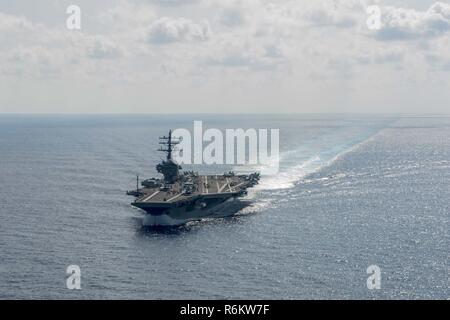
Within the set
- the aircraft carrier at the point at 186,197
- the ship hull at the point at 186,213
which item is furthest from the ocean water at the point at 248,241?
the aircraft carrier at the point at 186,197

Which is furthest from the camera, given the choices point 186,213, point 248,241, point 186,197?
point 186,197

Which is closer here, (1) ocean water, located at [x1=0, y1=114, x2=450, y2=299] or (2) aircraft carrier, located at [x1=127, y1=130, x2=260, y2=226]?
(1) ocean water, located at [x1=0, y1=114, x2=450, y2=299]

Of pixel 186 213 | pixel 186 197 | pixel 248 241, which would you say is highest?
pixel 186 197

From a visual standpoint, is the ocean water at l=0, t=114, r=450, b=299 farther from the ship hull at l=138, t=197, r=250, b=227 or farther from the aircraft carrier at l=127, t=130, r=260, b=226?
the aircraft carrier at l=127, t=130, r=260, b=226

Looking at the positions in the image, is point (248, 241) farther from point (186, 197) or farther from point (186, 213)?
point (186, 197)

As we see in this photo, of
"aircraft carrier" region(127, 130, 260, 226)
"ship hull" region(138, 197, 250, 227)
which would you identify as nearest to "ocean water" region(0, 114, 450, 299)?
"ship hull" region(138, 197, 250, 227)

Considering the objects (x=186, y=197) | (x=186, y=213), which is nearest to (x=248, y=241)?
(x=186, y=213)
